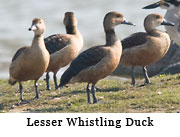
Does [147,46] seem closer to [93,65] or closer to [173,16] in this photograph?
[93,65]

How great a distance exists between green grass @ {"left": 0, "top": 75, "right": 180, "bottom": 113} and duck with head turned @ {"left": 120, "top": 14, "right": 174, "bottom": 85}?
60 centimetres

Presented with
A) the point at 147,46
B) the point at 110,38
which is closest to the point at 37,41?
the point at 110,38

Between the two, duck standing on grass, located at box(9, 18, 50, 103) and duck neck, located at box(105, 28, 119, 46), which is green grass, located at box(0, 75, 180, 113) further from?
duck neck, located at box(105, 28, 119, 46)

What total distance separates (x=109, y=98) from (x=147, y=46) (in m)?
1.67

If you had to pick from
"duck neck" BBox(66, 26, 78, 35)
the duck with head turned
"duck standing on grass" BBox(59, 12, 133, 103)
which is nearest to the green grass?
"duck standing on grass" BBox(59, 12, 133, 103)

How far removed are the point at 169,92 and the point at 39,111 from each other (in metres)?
2.74

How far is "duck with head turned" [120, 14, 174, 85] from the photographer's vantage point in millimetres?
12484

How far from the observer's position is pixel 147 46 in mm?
12469

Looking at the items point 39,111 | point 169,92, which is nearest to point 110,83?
point 169,92

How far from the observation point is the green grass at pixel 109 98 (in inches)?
417

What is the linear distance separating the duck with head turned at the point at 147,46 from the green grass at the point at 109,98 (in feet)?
1.97

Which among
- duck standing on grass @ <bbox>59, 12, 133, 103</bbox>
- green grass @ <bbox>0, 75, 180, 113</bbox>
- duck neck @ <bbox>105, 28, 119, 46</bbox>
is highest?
duck neck @ <bbox>105, 28, 119, 46</bbox>

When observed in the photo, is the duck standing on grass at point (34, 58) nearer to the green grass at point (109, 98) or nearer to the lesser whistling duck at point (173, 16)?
the green grass at point (109, 98)

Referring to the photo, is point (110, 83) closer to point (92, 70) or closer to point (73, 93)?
point (73, 93)
